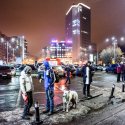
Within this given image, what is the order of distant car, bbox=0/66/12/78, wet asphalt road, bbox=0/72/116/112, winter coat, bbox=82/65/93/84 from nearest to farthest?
wet asphalt road, bbox=0/72/116/112 < winter coat, bbox=82/65/93/84 < distant car, bbox=0/66/12/78

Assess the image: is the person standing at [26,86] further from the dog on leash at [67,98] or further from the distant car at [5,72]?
the distant car at [5,72]

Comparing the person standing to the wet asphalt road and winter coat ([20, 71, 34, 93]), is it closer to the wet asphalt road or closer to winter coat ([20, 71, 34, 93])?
winter coat ([20, 71, 34, 93])

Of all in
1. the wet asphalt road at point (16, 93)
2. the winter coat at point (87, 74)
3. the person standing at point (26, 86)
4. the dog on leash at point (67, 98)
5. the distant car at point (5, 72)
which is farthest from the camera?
the distant car at point (5, 72)

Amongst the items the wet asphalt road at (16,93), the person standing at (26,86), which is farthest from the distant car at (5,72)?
the person standing at (26,86)

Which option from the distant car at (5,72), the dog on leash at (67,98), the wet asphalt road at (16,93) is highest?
the distant car at (5,72)

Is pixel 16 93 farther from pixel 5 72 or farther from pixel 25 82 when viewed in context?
pixel 5 72

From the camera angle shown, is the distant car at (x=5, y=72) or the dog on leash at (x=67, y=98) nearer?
the dog on leash at (x=67, y=98)

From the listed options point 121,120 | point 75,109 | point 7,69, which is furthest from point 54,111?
point 7,69

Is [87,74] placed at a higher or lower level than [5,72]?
higher

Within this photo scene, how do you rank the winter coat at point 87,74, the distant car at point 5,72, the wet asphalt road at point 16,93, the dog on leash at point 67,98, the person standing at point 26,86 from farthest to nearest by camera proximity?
1. the distant car at point 5,72
2. the winter coat at point 87,74
3. the wet asphalt road at point 16,93
4. the dog on leash at point 67,98
5. the person standing at point 26,86

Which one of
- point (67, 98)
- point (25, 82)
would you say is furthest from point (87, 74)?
point (25, 82)

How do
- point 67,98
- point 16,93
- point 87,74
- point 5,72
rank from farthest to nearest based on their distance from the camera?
point 5,72, point 16,93, point 87,74, point 67,98

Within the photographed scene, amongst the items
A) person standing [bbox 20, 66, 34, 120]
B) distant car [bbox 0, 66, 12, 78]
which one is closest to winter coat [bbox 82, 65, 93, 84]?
person standing [bbox 20, 66, 34, 120]

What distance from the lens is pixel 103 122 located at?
29.1ft
